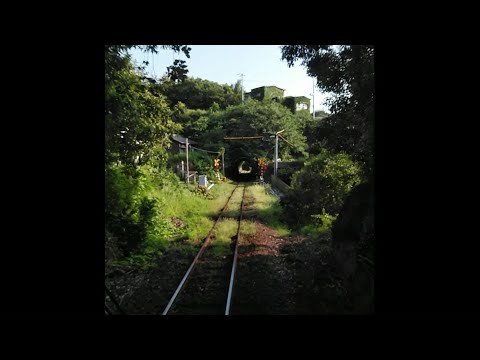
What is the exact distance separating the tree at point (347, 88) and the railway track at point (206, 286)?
387cm

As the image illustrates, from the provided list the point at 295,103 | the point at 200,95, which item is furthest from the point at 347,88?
the point at 295,103

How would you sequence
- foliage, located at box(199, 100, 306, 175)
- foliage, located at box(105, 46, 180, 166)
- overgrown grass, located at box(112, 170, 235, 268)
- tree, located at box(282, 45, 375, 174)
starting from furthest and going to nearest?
foliage, located at box(199, 100, 306, 175), overgrown grass, located at box(112, 170, 235, 268), tree, located at box(282, 45, 375, 174), foliage, located at box(105, 46, 180, 166)

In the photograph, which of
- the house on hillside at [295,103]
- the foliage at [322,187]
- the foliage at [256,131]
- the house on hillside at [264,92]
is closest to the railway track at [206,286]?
the foliage at [322,187]

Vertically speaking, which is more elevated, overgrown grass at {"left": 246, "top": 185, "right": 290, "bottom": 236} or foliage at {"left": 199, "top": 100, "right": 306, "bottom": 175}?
foliage at {"left": 199, "top": 100, "right": 306, "bottom": 175}

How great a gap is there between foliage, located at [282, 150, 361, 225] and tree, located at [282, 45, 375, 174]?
3624 millimetres

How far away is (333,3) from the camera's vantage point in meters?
2.96

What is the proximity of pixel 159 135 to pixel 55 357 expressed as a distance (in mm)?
8913

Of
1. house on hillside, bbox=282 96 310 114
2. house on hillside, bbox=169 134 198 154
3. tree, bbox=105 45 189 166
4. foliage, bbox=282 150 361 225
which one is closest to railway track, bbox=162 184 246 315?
tree, bbox=105 45 189 166

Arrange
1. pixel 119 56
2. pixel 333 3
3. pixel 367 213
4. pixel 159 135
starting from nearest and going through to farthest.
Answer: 1. pixel 333 3
2. pixel 119 56
3. pixel 367 213
4. pixel 159 135

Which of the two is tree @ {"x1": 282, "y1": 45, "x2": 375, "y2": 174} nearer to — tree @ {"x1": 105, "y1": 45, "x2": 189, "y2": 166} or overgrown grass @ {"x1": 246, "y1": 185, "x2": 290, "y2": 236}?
tree @ {"x1": 105, "y1": 45, "x2": 189, "y2": 166}

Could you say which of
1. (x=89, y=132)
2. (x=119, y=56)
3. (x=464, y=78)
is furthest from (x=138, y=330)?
(x=119, y=56)

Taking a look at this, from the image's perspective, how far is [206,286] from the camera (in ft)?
22.5

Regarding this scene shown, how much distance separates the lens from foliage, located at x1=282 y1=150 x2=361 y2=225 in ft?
41.2

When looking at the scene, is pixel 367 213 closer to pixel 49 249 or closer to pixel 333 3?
pixel 333 3
